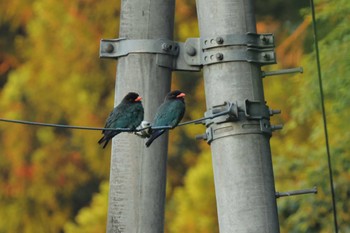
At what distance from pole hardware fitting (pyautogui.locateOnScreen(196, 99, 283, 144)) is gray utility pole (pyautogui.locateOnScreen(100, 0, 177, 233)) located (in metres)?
0.43

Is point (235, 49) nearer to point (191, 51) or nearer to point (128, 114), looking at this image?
point (191, 51)

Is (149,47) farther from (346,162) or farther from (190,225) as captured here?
(190,225)

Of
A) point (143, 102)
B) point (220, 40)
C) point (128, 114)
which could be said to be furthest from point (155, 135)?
point (220, 40)

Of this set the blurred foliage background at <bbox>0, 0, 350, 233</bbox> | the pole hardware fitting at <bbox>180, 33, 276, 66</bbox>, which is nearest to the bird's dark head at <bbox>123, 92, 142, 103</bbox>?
the pole hardware fitting at <bbox>180, 33, 276, 66</bbox>

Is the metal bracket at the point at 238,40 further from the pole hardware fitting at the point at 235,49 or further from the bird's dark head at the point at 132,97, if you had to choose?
the bird's dark head at the point at 132,97

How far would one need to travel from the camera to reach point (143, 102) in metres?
8.78

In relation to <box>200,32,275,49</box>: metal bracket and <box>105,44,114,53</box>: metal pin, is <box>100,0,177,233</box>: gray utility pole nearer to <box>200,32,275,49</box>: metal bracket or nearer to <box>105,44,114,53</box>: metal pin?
<box>105,44,114,53</box>: metal pin

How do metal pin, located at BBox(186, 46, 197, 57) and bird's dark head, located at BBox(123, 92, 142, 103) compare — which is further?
metal pin, located at BBox(186, 46, 197, 57)

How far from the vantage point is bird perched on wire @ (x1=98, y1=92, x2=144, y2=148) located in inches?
338

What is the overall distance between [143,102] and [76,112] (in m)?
23.3

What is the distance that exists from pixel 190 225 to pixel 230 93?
1532cm

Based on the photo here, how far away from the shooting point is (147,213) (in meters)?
8.63

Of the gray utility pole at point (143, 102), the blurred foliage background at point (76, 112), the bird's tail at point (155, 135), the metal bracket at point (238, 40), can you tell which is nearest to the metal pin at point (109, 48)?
the gray utility pole at point (143, 102)

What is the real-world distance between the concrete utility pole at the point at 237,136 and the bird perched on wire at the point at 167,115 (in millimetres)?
267
